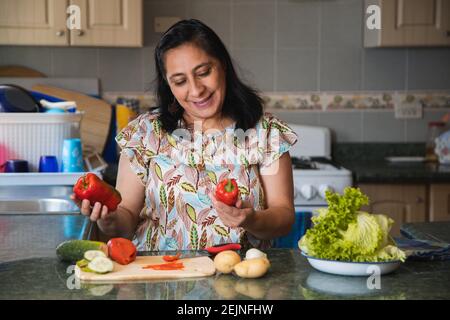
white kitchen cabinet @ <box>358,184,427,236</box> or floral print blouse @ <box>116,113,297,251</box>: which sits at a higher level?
floral print blouse @ <box>116,113,297,251</box>

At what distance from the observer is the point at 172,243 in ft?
6.80

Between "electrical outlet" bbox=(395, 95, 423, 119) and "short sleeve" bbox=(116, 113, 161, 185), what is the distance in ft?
7.38

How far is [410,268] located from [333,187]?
1.94 metres

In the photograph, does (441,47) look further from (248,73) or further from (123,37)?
(123,37)

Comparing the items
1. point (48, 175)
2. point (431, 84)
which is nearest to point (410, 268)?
point (48, 175)

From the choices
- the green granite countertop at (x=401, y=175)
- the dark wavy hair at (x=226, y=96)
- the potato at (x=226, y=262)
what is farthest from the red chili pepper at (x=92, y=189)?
the green granite countertop at (x=401, y=175)

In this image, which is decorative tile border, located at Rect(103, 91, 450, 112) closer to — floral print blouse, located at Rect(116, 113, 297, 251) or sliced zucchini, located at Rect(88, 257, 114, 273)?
floral print blouse, located at Rect(116, 113, 297, 251)

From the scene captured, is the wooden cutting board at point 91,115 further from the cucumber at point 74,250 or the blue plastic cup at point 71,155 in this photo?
the cucumber at point 74,250

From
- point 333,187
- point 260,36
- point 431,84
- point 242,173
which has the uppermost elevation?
point 260,36

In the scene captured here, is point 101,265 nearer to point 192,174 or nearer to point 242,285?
point 242,285

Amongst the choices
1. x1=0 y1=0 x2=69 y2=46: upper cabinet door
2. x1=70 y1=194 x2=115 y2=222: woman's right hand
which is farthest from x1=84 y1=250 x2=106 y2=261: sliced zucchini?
x1=0 y1=0 x2=69 y2=46: upper cabinet door

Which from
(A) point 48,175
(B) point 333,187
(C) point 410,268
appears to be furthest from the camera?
(B) point 333,187

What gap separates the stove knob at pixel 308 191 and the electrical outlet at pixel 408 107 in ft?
2.96

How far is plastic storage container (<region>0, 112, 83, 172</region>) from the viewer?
2.98 metres
